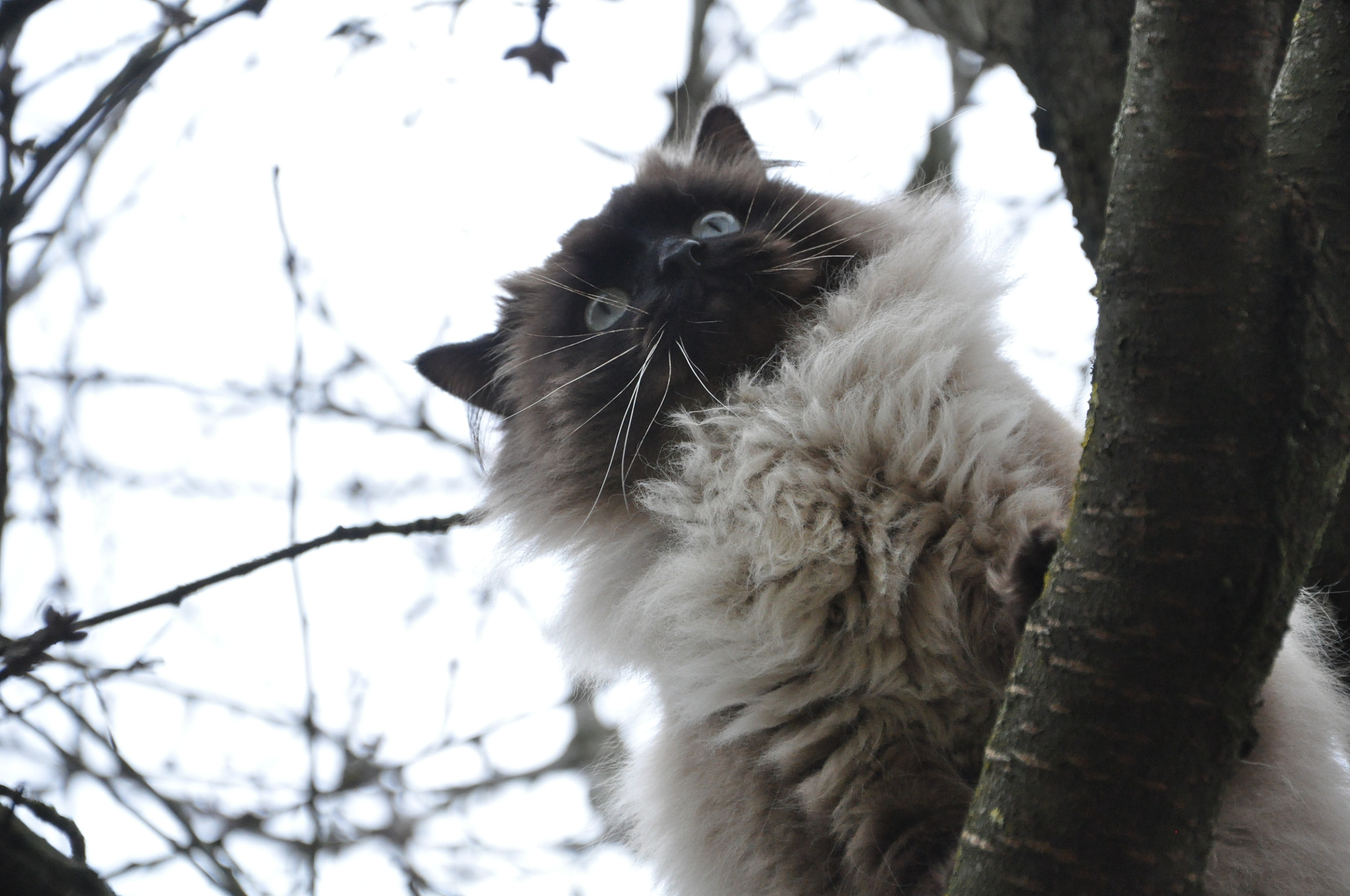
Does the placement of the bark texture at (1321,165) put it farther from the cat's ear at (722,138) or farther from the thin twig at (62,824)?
the cat's ear at (722,138)

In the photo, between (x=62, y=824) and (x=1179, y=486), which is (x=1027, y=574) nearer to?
(x=1179, y=486)

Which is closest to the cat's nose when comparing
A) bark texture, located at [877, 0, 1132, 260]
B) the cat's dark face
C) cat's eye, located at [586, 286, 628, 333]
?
the cat's dark face

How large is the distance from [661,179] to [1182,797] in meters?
2.32

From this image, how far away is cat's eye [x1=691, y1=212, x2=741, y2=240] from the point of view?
9.69ft

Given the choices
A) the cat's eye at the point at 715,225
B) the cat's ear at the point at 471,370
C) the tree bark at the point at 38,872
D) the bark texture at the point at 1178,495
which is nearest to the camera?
the bark texture at the point at 1178,495

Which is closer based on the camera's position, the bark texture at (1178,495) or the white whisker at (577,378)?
the bark texture at (1178,495)

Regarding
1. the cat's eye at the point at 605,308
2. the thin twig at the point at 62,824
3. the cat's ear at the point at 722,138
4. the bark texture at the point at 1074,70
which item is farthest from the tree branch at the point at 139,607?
the bark texture at the point at 1074,70

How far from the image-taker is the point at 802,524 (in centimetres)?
216

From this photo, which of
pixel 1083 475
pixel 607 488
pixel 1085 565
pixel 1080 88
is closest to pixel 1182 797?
pixel 1085 565

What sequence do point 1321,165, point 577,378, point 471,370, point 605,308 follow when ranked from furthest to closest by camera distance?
point 471,370, point 605,308, point 577,378, point 1321,165

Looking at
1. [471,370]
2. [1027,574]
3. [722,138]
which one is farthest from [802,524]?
[722,138]

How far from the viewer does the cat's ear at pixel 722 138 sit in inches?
140

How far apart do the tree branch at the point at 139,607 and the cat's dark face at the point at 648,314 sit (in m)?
0.54

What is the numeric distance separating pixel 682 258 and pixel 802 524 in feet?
2.82
